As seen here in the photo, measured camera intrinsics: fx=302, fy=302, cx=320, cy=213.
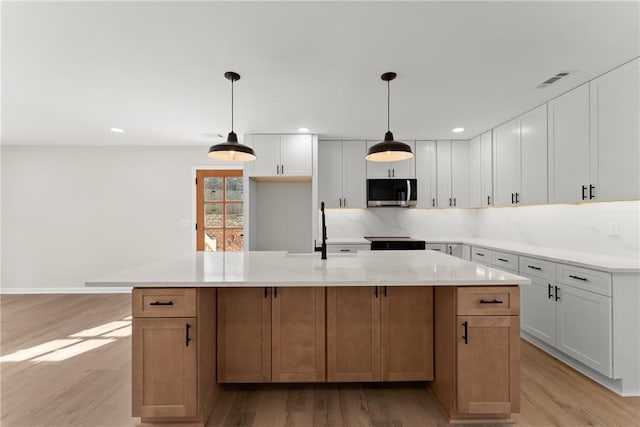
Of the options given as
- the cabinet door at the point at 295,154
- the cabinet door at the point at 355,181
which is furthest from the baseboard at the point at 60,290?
the cabinet door at the point at 355,181

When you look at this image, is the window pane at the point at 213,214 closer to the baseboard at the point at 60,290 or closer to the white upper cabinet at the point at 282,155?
the white upper cabinet at the point at 282,155

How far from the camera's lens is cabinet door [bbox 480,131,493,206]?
407 cm

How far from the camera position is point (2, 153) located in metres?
5.11

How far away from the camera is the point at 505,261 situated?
3.30 metres

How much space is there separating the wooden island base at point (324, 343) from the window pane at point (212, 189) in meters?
3.29

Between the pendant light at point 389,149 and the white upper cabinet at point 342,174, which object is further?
the white upper cabinet at point 342,174

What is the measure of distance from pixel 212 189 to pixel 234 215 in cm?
57

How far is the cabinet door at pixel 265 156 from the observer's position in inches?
165

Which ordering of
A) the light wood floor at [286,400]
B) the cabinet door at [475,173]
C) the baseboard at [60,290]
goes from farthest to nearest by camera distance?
1. the baseboard at [60,290]
2. the cabinet door at [475,173]
3. the light wood floor at [286,400]

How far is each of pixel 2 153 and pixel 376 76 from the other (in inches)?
252

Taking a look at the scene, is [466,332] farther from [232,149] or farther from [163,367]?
[232,149]

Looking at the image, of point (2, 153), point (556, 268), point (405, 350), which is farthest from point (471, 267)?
point (2, 153)

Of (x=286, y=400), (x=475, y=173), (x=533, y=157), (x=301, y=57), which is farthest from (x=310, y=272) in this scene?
(x=475, y=173)

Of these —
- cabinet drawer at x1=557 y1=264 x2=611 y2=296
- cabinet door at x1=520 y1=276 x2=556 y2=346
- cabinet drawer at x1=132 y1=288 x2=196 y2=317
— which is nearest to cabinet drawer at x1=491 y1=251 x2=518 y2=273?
cabinet door at x1=520 y1=276 x2=556 y2=346
